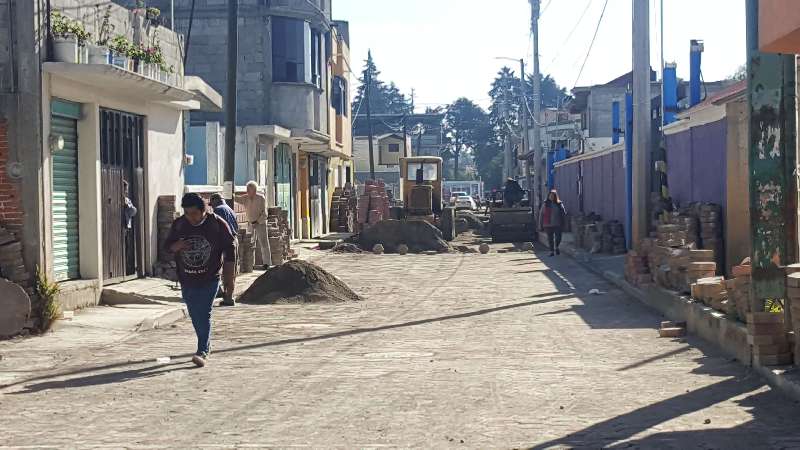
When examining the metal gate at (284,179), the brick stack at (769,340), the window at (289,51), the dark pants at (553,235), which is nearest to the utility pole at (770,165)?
the brick stack at (769,340)

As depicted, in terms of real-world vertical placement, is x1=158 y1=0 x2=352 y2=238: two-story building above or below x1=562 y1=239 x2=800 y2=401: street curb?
above

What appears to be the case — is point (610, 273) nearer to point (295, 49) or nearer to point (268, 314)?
point (268, 314)

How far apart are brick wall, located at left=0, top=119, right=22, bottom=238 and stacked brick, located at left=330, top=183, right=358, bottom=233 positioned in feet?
111

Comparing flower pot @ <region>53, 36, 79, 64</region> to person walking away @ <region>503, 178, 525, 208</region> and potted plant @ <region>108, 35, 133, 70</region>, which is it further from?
person walking away @ <region>503, 178, 525, 208</region>

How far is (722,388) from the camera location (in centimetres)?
930

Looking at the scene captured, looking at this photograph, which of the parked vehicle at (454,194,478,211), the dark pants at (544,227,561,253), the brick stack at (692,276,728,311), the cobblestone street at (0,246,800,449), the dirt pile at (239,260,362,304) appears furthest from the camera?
the parked vehicle at (454,194,478,211)

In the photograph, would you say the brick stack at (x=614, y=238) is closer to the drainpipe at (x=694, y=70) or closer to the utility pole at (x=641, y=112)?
the drainpipe at (x=694, y=70)

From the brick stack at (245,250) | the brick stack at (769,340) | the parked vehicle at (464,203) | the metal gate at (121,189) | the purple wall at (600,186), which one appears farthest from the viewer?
the parked vehicle at (464,203)

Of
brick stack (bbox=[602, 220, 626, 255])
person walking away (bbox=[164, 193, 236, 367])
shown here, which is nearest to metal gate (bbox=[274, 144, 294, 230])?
brick stack (bbox=[602, 220, 626, 255])

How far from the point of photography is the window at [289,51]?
35.5m

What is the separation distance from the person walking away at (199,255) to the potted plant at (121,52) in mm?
6397

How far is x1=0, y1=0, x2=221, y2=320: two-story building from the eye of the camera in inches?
559

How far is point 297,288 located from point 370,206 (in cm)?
2678

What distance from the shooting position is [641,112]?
20578 millimetres
